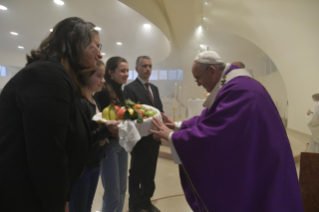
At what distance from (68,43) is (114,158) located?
3.80 ft

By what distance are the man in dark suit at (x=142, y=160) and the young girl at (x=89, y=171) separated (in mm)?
760

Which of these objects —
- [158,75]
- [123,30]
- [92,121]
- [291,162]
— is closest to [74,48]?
[92,121]

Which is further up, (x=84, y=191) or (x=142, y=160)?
(x=84, y=191)

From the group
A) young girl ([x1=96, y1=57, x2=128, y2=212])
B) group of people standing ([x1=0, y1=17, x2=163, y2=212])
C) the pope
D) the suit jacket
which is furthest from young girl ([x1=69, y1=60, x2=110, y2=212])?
the suit jacket

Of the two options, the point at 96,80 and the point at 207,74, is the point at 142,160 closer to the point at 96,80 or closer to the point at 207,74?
the point at 96,80

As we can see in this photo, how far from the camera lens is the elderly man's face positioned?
1.68m

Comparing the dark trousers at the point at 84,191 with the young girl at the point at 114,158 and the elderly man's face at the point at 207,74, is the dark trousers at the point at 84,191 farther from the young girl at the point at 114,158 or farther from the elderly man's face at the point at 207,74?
the elderly man's face at the point at 207,74

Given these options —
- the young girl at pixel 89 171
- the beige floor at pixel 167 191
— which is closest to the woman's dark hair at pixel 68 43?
the young girl at pixel 89 171

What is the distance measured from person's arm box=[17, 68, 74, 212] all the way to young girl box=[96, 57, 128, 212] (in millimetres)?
885

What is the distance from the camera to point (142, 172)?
2.32m

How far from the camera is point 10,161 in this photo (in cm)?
70

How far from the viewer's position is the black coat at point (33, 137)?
680 mm

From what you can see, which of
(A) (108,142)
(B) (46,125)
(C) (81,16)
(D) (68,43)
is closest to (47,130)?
(B) (46,125)

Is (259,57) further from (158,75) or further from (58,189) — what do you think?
(58,189)
